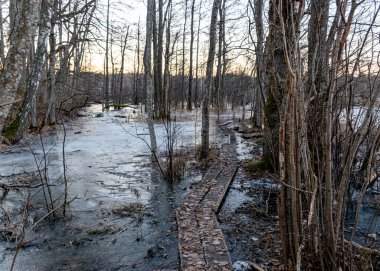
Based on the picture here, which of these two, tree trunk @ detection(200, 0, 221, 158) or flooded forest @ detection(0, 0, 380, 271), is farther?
tree trunk @ detection(200, 0, 221, 158)

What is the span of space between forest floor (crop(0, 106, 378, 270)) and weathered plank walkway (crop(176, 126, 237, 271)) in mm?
170

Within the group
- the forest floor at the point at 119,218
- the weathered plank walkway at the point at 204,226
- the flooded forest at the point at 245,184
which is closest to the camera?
the flooded forest at the point at 245,184

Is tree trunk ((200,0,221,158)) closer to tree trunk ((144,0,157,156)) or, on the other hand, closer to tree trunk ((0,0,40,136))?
tree trunk ((144,0,157,156))

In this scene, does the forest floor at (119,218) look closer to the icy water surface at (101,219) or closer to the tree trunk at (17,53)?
the icy water surface at (101,219)

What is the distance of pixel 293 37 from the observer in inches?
97.8

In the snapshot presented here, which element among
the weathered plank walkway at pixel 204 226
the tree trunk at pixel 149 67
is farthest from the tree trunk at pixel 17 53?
the tree trunk at pixel 149 67

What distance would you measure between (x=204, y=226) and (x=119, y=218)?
1641mm

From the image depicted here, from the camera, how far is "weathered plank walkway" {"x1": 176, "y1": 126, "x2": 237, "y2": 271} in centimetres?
401

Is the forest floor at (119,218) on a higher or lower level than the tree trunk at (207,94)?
lower

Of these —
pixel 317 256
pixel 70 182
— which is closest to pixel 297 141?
pixel 317 256

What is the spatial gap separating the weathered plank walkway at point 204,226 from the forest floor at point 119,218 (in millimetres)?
170

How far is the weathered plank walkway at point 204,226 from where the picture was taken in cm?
401

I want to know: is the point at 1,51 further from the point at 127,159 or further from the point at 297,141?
the point at 297,141

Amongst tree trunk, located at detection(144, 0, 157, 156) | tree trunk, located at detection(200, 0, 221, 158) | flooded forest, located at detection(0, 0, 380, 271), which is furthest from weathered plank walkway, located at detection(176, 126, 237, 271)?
tree trunk, located at detection(144, 0, 157, 156)
